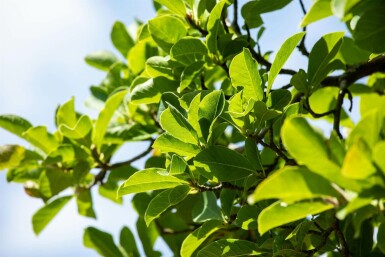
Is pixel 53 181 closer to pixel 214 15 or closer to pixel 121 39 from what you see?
pixel 121 39

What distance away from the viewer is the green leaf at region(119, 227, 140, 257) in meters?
A: 2.63

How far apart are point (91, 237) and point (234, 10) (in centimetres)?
117

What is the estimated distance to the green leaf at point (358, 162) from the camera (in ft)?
3.52

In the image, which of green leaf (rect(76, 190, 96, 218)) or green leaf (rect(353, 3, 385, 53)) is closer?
green leaf (rect(353, 3, 385, 53))

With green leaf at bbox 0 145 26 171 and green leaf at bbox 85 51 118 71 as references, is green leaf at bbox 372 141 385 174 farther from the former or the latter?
green leaf at bbox 85 51 118 71

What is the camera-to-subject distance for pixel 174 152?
175 cm

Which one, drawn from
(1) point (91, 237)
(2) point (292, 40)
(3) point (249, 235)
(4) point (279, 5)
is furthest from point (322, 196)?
(1) point (91, 237)

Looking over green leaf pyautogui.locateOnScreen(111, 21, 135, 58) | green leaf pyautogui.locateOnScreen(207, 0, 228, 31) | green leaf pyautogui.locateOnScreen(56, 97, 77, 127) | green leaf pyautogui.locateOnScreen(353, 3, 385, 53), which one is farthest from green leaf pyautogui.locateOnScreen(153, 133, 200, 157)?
green leaf pyautogui.locateOnScreen(111, 21, 135, 58)

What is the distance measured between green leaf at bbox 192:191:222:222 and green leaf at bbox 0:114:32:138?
95 cm

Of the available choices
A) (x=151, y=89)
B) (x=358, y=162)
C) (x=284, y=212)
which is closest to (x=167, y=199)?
(x=151, y=89)

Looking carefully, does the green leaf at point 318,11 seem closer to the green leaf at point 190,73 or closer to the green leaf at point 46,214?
the green leaf at point 190,73

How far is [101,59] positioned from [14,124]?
57cm

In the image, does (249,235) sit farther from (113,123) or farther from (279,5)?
(279,5)

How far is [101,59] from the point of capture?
297cm
